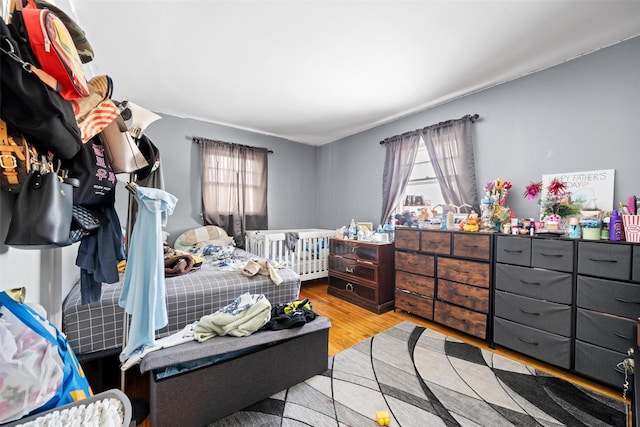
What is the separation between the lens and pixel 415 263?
109 inches

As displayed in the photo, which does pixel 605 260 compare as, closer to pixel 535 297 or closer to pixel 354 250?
pixel 535 297

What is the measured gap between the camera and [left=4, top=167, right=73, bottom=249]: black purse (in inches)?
25.7

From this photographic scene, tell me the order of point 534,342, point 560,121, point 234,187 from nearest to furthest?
point 534,342
point 560,121
point 234,187

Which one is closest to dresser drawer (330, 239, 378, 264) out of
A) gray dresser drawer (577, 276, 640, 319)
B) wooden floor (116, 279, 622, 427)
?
wooden floor (116, 279, 622, 427)

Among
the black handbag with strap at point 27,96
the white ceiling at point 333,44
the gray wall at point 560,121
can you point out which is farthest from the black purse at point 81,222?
the gray wall at point 560,121

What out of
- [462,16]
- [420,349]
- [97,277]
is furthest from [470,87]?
[97,277]

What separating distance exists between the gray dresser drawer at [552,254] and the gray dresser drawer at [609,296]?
0.41ft

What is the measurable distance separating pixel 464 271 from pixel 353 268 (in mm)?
1323

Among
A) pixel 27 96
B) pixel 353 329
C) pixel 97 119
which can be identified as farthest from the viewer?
pixel 353 329

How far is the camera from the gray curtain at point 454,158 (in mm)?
2740

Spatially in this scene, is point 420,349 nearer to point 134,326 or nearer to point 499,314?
point 499,314

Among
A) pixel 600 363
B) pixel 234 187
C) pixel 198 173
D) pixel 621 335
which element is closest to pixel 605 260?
pixel 621 335

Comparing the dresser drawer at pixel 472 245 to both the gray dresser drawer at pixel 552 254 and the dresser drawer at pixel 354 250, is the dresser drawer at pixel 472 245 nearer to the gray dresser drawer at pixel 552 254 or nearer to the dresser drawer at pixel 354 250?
the gray dresser drawer at pixel 552 254

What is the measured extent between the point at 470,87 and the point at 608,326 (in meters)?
2.30
